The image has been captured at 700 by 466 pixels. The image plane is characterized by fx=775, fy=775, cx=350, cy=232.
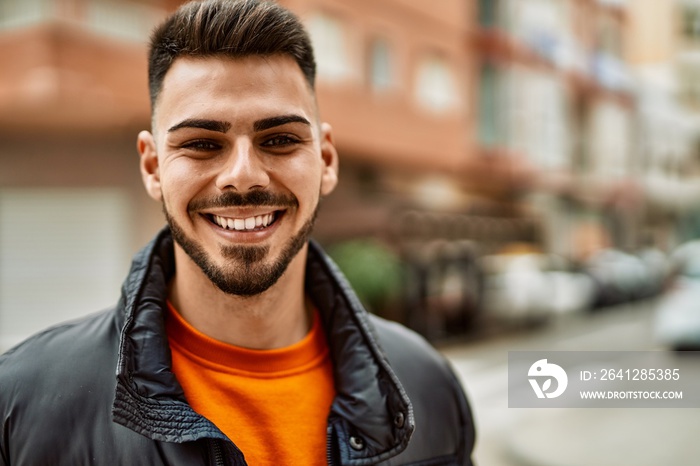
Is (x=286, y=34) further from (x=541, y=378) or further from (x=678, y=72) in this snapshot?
(x=678, y=72)

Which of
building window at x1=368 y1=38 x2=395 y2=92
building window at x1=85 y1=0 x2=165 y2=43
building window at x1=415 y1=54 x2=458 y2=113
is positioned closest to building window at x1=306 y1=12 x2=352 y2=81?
building window at x1=368 y1=38 x2=395 y2=92

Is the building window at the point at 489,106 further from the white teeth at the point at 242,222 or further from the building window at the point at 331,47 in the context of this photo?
the white teeth at the point at 242,222

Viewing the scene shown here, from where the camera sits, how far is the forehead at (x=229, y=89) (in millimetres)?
1647

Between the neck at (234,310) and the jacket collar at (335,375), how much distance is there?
2.3 inches

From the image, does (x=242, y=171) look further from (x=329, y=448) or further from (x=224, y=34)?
(x=329, y=448)

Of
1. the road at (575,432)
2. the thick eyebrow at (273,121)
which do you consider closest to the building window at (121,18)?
the road at (575,432)

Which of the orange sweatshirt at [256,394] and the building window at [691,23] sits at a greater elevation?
the building window at [691,23]

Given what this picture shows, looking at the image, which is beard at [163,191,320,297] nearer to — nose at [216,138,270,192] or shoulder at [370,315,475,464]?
nose at [216,138,270,192]

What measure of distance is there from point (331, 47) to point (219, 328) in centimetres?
1208

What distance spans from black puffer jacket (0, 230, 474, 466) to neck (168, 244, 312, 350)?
0.06 m

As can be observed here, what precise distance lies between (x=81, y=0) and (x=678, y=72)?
6863 millimetres

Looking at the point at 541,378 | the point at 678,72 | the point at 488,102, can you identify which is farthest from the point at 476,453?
the point at 488,102

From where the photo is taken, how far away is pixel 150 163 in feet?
5.95

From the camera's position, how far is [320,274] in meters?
2.08
